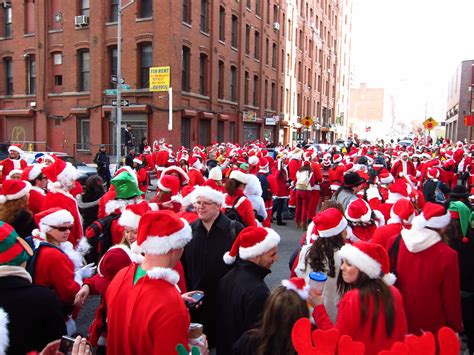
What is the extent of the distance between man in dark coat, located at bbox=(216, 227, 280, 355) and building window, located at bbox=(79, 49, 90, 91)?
81.4ft

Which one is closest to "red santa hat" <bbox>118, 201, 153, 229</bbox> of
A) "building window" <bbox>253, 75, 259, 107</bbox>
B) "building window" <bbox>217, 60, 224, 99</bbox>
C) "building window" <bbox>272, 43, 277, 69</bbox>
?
"building window" <bbox>217, 60, 224, 99</bbox>

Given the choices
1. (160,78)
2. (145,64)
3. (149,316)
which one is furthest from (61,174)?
(145,64)

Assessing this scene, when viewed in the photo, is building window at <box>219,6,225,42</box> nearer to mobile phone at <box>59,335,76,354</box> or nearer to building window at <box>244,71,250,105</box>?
building window at <box>244,71,250,105</box>

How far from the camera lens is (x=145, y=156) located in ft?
48.3

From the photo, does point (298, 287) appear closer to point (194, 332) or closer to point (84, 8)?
point (194, 332)

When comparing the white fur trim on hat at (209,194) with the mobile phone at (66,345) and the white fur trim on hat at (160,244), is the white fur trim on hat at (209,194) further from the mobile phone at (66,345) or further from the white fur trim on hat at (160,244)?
the mobile phone at (66,345)

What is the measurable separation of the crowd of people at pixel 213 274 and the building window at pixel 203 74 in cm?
2074

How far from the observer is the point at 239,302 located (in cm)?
296

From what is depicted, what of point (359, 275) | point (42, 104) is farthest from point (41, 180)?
point (42, 104)

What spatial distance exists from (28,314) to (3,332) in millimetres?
161

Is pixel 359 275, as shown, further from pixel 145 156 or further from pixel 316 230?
pixel 145 156

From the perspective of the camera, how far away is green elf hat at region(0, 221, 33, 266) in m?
2.45

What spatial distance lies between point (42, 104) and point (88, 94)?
152 inches

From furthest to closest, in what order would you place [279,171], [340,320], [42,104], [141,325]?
[42,104] → [279,171] → [340,320] → [141,325]
